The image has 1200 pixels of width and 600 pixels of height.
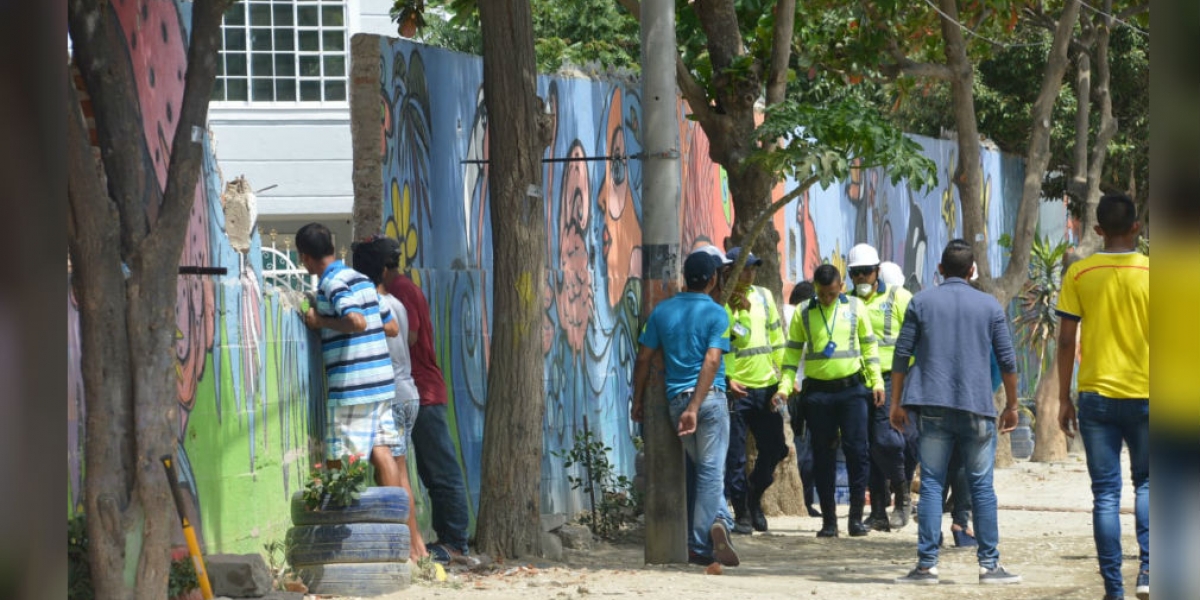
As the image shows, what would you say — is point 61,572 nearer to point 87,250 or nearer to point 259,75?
point 87,250

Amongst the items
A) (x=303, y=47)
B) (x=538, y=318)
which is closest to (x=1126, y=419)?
(x=538, y=318)

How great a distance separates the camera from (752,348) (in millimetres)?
11727

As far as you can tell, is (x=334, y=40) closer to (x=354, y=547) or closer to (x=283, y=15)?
(x=283, y=15)

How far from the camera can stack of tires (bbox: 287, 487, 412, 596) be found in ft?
27.8

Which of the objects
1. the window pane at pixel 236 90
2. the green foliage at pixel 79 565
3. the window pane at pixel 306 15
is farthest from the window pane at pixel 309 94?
the green foliage at pixel 79 565

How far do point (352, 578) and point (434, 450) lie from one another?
1497 millimetres

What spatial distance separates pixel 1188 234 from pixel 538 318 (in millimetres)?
8129

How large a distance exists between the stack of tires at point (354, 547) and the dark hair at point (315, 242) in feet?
4.12

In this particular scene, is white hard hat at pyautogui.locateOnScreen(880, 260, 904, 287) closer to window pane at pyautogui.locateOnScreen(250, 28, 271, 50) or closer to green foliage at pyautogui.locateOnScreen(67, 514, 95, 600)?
green foliage at pyautogui.locateOnScreen(67, 514, 95, 600)

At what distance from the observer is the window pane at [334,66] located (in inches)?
1044

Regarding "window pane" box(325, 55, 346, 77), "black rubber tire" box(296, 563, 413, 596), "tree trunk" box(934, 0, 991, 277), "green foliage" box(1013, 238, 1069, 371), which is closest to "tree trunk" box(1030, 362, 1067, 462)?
"green foliage" box(1013, 238, 1069, 371)

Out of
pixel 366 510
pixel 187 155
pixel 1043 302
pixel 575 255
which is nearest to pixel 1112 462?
pixel 366 510

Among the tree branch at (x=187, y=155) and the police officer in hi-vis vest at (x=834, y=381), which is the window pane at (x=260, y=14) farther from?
the tree branch at (x=187, y=155)

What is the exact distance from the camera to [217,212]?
848 centimetres
